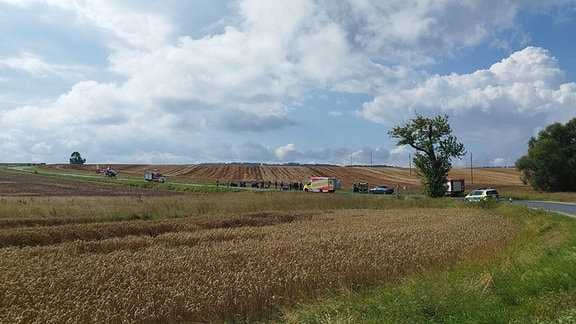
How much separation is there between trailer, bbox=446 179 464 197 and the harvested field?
54.5 meters

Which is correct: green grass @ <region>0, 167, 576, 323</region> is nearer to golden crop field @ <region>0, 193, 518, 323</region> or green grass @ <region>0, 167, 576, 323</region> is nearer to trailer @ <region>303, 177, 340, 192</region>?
golden crop field @ <region>0, 193, 518, 323</region>

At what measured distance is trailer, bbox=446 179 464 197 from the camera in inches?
3024

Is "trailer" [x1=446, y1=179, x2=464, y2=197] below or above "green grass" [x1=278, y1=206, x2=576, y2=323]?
above

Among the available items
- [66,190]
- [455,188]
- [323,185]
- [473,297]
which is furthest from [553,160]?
[473,297]

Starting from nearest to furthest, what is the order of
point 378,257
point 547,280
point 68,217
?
point 547,280, point 378,257, point 68,217

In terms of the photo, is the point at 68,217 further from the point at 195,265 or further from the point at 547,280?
the point at 547,280

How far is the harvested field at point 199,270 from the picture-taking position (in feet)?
33.3

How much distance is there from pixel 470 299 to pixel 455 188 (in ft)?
234

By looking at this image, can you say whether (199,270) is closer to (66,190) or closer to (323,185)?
(66,190)

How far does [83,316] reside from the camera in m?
9.42

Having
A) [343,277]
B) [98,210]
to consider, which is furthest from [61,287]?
[98,210]

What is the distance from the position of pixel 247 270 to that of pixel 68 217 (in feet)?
68.1

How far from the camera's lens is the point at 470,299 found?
998 centimetres

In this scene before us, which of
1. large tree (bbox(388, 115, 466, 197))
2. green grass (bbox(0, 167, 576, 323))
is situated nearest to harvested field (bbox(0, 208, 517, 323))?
green grass (bbox(0, 167, 576, 323))
